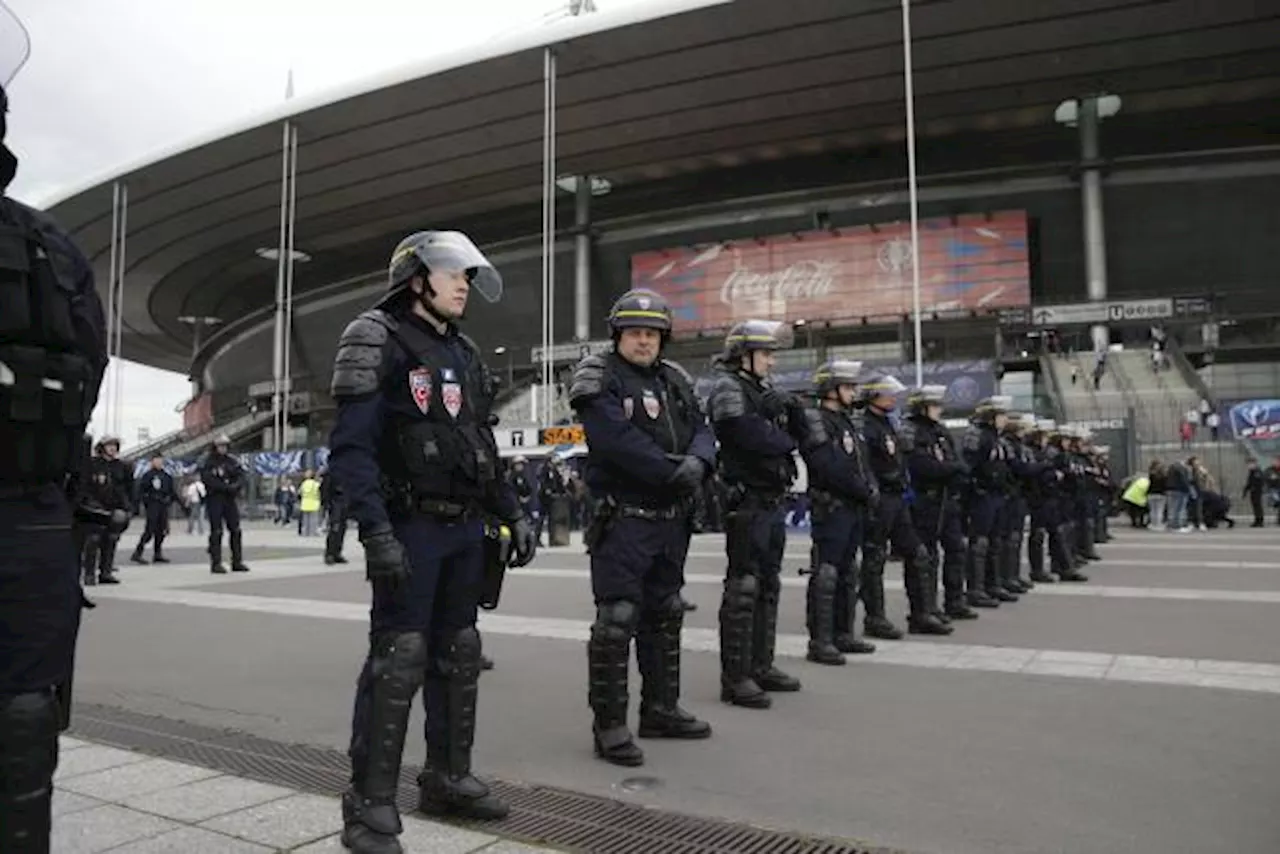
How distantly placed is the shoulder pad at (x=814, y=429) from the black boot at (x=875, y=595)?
1.43 meters

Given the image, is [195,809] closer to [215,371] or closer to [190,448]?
[190,448]

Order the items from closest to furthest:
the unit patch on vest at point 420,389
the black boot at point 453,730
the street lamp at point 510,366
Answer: the unit patch on vest at point 420,389 → the black boot at point 453,730 → the street lamp at point 510,366

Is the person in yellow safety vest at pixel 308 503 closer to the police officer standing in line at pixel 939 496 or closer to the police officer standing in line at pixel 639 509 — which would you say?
the police officer standing in line at pixel 939 496

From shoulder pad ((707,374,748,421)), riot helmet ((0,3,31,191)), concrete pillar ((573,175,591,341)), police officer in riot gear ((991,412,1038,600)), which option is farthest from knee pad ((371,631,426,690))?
concrete pillar ((573,175,591,341))

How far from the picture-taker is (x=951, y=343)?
39500 millimetres

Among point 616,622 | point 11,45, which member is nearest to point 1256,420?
point 616,622

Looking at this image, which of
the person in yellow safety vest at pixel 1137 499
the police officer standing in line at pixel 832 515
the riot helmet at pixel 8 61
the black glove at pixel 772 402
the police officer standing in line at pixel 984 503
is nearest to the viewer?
the riot helmet at pixel 8 61

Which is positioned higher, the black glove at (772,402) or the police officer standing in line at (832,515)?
the black glove at (772,402)

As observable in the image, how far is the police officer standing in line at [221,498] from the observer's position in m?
13.5

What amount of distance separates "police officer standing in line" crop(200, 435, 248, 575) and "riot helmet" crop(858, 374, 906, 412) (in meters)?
9.28

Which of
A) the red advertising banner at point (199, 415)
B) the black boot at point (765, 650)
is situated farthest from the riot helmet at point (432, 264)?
the red advertising banner at point (199, 415)

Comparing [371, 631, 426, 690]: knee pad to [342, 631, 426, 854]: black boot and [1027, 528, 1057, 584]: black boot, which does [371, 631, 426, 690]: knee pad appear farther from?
[1027, 528, 1057, 584]: black boot

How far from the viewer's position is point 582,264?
44.0 metres

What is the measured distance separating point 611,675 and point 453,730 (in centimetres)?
97
